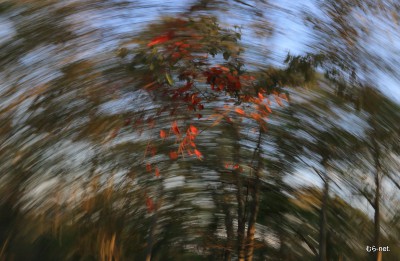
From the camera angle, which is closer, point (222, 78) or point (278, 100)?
point (222, 78)

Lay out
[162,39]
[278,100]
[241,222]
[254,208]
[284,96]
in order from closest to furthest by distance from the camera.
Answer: [162,39] → [284,96] → [278,100] → [254,208] → [241,222]

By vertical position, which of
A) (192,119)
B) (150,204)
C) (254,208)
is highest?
(192,119)

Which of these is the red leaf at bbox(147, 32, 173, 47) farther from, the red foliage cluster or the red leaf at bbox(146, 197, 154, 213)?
the red leaf at bbox(146, 197, 154, 213)

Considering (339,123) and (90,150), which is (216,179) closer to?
(90,150)

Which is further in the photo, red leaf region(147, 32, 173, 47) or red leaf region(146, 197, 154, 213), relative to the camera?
red leaf region(146, 197, 154, 213)

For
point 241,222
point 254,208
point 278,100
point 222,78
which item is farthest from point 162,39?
point 241,222

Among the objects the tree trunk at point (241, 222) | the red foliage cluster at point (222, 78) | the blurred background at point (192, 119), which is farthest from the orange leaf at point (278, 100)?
the tree trunk at point (241, 222)

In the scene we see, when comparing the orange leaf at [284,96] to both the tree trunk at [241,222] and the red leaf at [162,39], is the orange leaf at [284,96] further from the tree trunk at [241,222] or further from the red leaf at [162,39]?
the tree trunk at [241,222]

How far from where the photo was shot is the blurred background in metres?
6.52

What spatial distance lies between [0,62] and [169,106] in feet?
8.33

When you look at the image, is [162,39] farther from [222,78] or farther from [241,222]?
[241,222]

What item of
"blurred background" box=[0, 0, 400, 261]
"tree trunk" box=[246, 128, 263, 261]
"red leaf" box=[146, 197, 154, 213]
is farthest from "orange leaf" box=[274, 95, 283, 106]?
"red leaf" box=[146, 197, 154, 213]

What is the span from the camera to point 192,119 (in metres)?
10.1

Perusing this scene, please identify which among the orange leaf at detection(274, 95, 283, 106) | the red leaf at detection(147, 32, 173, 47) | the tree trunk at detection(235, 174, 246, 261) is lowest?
the tree trunk at detection(235, 174, 246, 261)
